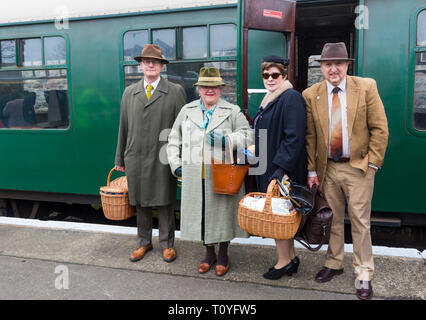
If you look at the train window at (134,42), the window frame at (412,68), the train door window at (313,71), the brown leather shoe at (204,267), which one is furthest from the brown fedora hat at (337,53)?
the train door window at (313,71)

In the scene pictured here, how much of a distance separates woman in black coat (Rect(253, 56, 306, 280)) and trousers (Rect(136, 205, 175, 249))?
102cm

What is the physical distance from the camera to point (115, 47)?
447cm

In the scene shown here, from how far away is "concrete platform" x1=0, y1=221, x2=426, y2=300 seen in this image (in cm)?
308

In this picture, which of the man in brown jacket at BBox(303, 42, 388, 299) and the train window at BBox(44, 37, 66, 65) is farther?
the train window at BBox(44, 37, 66, 65)

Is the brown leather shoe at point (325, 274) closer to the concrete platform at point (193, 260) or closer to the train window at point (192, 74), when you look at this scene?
the concrete platform at point (193, 260)

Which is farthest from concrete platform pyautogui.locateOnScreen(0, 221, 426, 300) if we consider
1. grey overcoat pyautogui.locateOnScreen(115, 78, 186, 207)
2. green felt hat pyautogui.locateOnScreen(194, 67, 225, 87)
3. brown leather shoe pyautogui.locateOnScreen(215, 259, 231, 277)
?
green felt hat pyautogui.locateOnScreen(194, 67, 225, 87)

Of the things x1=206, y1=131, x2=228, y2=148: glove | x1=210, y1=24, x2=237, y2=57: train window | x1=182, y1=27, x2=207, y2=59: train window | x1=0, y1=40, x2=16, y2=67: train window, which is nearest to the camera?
x1=206, y1=131, x2=228, y2=148: glove

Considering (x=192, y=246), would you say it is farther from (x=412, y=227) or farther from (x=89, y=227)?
(x=412, y=227)

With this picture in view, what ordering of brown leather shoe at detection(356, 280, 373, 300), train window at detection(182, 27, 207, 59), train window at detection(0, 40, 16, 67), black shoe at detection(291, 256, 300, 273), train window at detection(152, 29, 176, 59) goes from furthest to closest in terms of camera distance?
train window at detection(0, 40, 16, 67)
train window at detection(152, 29, 176, 59)
train window at detection(182, 27, 207, 59)
black shoe at detection(291, 256, 300, 273)
brown leather shoe at detection(356, 280, 373, 300)

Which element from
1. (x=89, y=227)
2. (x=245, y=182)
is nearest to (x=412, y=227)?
(x=245, y=182)

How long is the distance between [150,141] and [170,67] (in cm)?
115

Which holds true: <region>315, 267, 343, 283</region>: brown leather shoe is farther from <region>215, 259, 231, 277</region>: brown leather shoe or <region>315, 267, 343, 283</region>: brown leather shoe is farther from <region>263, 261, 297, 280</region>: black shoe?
<region>215, 259, 231, 277</region>: brown leather shoe

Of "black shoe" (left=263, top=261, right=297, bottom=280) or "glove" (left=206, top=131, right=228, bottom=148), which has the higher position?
"glove" (left=206, top=131, right=228, bottom=148)

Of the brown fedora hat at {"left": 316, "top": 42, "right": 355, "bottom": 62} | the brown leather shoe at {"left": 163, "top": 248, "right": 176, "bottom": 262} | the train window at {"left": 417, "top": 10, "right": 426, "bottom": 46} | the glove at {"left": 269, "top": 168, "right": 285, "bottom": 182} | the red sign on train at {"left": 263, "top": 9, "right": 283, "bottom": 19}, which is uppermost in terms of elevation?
the red sign on train at {"left": 263, "top": 9, "right": 283, "bottom": 19}
